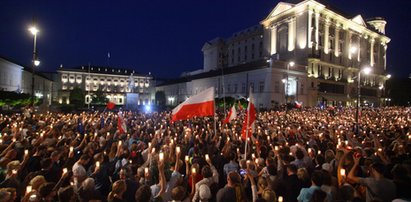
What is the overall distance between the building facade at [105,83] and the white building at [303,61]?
3081cm

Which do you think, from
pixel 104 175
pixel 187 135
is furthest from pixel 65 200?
pixel 187 135

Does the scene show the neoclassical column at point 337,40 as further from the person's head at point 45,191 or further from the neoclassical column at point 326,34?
the person's head at point 45,191

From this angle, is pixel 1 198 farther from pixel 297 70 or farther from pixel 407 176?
pixel 297 70

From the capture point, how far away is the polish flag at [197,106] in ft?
33.2

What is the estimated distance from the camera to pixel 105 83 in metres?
116

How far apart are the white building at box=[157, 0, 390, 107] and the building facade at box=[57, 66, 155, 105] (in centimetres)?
3081

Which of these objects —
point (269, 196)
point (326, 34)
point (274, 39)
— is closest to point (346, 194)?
point (269, 196)

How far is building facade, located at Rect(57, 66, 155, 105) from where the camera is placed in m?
107

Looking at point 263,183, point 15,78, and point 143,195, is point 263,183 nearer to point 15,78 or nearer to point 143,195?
point 143,195

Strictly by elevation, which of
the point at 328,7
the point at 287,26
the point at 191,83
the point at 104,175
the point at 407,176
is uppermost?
the point at 328,7

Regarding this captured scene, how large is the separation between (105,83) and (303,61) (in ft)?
264

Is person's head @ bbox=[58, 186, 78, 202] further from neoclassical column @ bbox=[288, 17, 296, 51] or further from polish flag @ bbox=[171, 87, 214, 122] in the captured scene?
neoclassical column @ bbox=[288, 17, 296, 51]

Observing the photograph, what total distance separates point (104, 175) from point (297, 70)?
56.4 m

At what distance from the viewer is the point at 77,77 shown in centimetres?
10950
